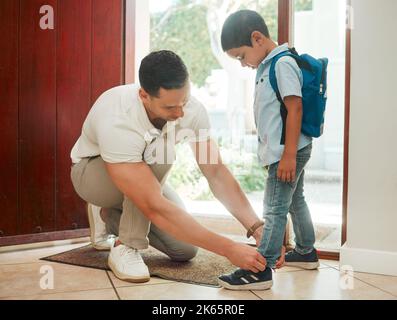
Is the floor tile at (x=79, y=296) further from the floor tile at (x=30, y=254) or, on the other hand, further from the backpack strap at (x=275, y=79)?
the backpack strap at (x=275, y=79)

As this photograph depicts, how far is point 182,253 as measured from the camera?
63.7 inches

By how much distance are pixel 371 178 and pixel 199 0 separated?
142 inches

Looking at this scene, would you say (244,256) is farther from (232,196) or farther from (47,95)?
(47,95)

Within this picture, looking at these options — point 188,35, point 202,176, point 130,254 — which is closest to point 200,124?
point 130,254

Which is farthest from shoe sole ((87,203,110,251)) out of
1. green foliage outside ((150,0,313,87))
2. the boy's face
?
green foliage outside ((150,0,313,87))

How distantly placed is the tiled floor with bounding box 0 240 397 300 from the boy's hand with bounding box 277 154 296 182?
0.34m

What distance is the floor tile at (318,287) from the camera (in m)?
1.28

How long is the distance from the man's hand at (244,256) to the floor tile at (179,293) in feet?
0.35

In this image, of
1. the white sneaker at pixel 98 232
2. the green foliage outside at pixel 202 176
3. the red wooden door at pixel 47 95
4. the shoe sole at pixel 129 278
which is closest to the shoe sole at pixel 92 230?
the white sneaker at pixel 98 232

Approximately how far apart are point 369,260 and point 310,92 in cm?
63

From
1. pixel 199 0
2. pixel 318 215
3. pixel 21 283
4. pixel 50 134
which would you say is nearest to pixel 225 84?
pixel 199 0

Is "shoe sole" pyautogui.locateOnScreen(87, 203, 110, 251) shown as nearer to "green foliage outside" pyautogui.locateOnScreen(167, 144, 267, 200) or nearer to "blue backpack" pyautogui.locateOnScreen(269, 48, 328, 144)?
"blue backpack" pyautogui.locateOnScreen(269, 48, 328, 144)
